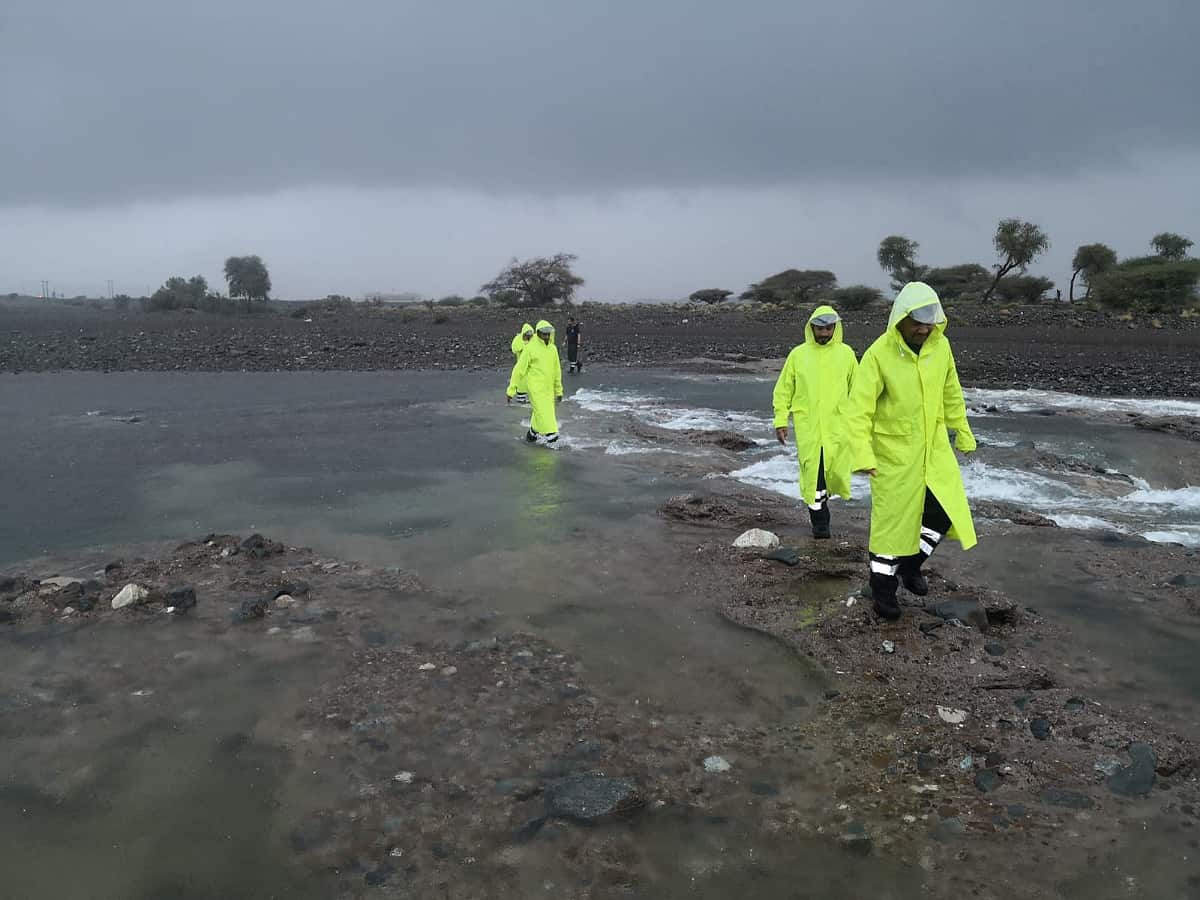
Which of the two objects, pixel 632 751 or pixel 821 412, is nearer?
pixel 632 751

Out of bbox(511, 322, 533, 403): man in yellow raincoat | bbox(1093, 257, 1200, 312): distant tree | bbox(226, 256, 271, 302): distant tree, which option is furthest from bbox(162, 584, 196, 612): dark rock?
bbox(226, 256, 271, 302): distant tree

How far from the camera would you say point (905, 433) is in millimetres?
4633

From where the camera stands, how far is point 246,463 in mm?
10008

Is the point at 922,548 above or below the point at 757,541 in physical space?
above

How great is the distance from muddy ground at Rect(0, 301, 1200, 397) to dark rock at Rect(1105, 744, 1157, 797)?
1601cm

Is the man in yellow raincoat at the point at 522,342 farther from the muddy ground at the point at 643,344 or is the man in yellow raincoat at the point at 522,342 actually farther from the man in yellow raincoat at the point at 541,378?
the muddy ground at the point at 643,344

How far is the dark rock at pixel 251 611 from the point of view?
499cm

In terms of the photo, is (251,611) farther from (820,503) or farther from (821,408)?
(821,408)

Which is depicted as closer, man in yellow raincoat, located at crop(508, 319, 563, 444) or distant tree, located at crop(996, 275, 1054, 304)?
man in yellow raincoat, located at crop(508, 319, 563, 444)

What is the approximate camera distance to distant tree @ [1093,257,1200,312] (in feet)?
121

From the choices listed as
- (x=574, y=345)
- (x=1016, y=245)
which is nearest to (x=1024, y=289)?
(x=1016, y=245)

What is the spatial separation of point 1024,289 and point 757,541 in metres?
47.4

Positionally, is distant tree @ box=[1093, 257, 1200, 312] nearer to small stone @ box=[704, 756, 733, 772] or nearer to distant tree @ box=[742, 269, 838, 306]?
distant tree @ box=[742, 269, 838, 306]

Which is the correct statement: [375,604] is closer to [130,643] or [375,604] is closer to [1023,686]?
[130,643]
